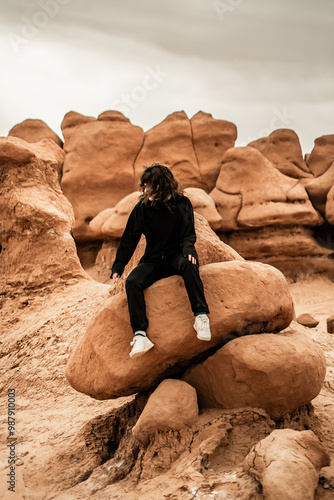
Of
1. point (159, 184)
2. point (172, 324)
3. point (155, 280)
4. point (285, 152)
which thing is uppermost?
point (285, 152)

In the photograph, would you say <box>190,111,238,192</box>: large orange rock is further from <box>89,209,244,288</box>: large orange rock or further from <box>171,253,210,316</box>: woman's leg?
<box>171,253,210,316</box>: woman's leg

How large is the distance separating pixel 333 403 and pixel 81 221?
11.4 meters

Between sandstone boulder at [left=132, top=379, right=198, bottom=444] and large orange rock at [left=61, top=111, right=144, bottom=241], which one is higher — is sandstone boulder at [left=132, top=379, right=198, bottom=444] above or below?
below

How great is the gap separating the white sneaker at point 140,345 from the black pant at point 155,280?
0.06 m

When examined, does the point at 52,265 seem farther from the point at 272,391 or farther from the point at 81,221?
the point at 81,221

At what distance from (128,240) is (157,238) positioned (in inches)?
9.5

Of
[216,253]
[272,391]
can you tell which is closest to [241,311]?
[272,391]

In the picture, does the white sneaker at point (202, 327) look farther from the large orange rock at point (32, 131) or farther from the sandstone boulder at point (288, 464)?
the large orange rock at point (32, 131)

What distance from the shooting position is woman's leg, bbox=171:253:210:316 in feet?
8.97

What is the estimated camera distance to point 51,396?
4461 millimetres

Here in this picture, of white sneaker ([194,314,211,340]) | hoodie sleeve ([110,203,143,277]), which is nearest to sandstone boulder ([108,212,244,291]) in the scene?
hoodie sleeve ([110,203,143,277])

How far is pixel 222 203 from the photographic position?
12.3m

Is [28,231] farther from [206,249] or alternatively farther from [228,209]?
[228,209]

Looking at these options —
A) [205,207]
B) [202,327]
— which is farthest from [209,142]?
[202,327]
